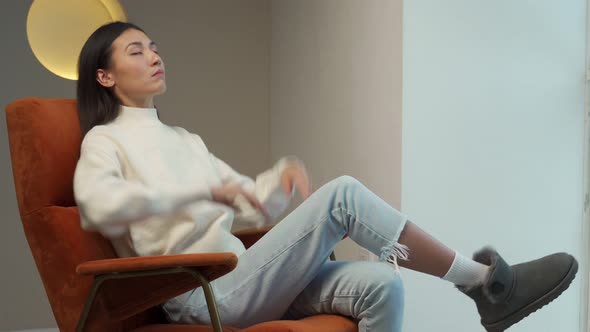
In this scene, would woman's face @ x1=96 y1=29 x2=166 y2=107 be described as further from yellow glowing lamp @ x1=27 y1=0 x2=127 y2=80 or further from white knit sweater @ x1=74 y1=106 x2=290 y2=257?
yellow glowing lamp @ x1=27 y1=0 x2=127 y2=80

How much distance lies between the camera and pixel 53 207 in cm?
186

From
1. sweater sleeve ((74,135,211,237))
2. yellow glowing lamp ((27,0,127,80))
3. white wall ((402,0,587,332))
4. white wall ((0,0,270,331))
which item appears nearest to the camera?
sweater sleeve ((74,135,211,237))

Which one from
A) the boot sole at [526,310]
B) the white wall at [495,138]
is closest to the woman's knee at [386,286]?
the boot sole at [526,310]

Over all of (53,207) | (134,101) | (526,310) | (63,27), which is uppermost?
(63,27)

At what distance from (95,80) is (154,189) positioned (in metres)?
0.54

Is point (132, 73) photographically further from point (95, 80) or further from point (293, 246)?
point (293, 246)

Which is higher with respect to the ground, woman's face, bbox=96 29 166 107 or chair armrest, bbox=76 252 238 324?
woman's face, bbox=96 29 166 107

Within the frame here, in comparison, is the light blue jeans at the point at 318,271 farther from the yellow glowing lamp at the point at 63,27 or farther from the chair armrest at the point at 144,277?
the yellow glowing lamp at the point at 63,27

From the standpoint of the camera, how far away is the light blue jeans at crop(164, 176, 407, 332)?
5.95 ft

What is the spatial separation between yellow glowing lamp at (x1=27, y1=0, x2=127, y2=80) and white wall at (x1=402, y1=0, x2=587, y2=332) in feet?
5.13

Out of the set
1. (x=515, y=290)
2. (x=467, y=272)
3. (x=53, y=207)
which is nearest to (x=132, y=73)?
(x=53, y=207)

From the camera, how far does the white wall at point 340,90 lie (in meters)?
2.99

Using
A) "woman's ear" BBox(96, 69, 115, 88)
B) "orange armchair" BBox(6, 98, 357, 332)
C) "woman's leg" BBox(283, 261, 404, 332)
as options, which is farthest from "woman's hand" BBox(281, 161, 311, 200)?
"woman's ear" BBox(96, 69, 115, 88)

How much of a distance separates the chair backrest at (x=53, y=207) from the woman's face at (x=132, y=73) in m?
0.22
